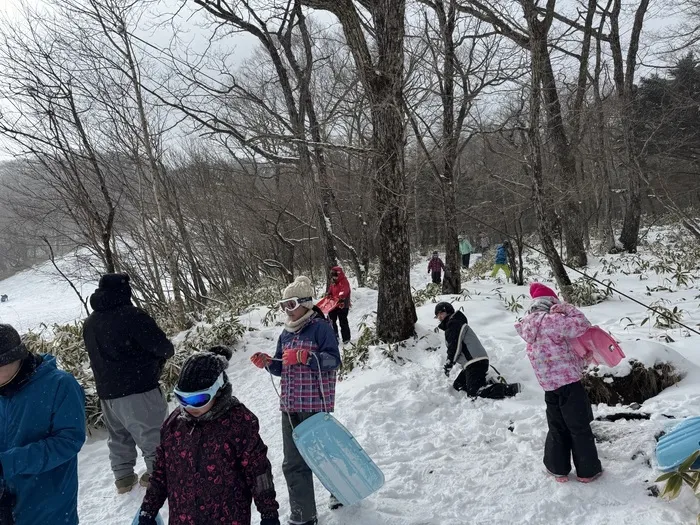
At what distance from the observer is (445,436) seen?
13.6ft

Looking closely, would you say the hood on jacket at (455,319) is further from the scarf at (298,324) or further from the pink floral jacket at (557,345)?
the scarf at (298,324)

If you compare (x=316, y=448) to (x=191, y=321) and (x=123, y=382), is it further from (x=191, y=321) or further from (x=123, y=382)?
(x=191, y=321)

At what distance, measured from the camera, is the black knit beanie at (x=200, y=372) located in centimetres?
203

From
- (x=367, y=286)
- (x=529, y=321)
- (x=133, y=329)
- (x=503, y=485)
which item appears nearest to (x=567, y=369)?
(x=529, y=321)

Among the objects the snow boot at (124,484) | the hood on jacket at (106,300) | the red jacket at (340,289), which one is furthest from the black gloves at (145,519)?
the red jacket at (340,289)

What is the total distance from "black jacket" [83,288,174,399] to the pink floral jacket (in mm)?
3067

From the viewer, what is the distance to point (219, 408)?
208 cm

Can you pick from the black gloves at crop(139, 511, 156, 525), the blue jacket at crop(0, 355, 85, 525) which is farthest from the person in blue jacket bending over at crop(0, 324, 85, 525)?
the black gloves at crop(139, 511, 156, 525)

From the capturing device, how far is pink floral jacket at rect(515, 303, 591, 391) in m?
3.09

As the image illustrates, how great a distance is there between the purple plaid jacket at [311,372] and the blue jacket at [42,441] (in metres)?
1.29

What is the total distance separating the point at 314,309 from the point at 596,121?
→ 15328 millimetres

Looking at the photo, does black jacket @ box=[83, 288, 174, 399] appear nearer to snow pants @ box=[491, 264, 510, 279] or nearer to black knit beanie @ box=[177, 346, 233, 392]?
black knit beanie @ box=[177, 346, 233, 392]

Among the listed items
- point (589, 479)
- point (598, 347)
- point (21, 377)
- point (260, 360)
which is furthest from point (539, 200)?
point (21, 377)

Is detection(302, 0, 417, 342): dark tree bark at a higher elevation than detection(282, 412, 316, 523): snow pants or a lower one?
higher
